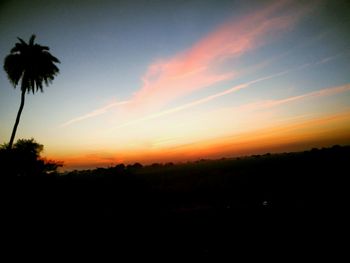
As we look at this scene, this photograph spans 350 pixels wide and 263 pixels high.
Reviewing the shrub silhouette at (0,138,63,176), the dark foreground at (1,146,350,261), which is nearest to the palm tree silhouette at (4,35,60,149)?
the shrub silhouette at (0,138,63,176)

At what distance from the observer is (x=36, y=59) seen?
798 inches

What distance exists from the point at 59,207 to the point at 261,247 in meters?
13.8

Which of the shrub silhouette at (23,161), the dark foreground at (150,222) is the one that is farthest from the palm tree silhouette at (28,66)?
the dark foreground at (150,222)

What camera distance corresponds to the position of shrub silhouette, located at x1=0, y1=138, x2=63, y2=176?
18375mm

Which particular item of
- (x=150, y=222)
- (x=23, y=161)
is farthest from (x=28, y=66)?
(x=150, y=222)

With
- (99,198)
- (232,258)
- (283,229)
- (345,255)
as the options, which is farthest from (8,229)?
(345,255)

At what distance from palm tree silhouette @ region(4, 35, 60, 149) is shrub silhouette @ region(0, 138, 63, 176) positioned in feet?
5.56

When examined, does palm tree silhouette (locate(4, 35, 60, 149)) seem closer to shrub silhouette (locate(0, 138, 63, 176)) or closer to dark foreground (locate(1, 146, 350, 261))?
shrub silhouette (locate(0, 138, 63, 176))

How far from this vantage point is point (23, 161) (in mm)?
21891

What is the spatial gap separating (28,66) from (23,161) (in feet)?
32.7

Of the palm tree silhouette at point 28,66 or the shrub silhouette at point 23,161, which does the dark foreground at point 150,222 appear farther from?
the palm tree silhouette at point 28,66

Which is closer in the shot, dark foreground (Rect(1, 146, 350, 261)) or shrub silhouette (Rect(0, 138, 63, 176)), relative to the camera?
dark foreground (Rect(1, 146, 350, 261))

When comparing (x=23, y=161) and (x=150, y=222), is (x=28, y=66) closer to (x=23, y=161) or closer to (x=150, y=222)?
(x=23, y=161)

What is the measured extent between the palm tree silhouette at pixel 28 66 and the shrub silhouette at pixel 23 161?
66.7 inches
